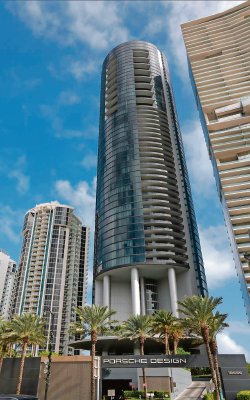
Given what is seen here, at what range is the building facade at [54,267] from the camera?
14638cm

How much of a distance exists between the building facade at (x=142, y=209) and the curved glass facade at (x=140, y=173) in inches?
11.6

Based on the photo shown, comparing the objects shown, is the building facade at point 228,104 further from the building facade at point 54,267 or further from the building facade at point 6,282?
the building facade at point 6,282

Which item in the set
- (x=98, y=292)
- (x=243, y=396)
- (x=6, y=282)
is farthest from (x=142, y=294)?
(x=6, y=282)

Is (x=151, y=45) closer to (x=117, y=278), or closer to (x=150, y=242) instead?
(x=150, y=242)

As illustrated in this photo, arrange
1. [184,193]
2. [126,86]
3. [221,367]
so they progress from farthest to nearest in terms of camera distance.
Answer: [126,86] → [184,193] → [221,367]

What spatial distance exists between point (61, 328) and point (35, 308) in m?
14.0

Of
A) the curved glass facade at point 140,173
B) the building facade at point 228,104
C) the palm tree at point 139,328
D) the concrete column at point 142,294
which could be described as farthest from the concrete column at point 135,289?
the palm tree at point 139,328

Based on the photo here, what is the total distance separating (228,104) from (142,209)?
164 feet

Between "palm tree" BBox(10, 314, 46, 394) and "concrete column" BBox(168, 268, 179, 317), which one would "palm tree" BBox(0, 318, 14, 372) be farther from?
"concrete column" BBox(168, 268, 179, 317)

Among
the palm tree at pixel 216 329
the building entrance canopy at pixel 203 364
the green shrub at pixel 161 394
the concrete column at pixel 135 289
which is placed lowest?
the green shrub at pixel 161 394

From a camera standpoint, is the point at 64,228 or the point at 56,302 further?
the point at 64,228

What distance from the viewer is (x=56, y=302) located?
149125mm

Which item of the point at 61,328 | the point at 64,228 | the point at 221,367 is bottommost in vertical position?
the point at 221,367

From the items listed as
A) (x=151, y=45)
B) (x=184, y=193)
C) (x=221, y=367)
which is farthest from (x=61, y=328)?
(x=151, y=45)
